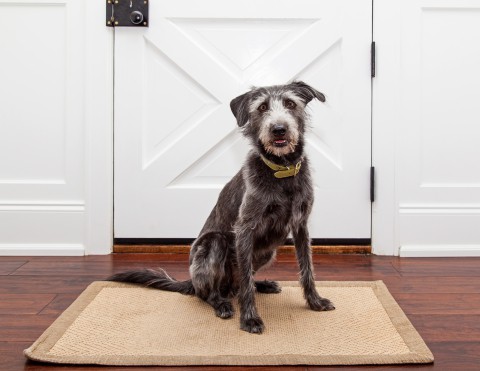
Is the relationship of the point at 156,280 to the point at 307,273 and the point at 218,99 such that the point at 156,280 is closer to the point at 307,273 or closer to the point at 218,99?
the point at 307,273

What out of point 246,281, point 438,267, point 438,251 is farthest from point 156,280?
point 438,251

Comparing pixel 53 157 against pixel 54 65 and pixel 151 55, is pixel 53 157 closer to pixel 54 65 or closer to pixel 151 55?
pixel 54 65

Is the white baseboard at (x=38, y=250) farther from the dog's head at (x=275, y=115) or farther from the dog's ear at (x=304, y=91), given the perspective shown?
the dog's ear at (x=304, y=91)

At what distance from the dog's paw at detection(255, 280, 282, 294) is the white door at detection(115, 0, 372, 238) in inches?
31.8

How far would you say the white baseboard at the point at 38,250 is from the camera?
311 cm

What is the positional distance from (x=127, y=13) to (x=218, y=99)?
2.28 ft

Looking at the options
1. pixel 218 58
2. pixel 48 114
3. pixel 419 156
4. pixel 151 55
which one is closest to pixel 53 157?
pixel 48 114

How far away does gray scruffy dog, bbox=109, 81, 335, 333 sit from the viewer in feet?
6.60

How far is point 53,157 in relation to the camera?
312cm

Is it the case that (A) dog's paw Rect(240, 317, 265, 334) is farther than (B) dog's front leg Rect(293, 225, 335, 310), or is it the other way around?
(B) dog's front leg Rect(293, 225, 335, 310)

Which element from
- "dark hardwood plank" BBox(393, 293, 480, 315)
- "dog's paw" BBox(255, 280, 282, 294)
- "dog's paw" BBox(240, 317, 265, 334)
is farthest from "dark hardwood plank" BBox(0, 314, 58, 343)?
"dark hardwood plank" BBox(393, 293, 480, 315)

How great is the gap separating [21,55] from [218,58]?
3.63 ft

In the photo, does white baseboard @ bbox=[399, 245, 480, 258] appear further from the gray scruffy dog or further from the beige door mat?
the gray scruffy dog

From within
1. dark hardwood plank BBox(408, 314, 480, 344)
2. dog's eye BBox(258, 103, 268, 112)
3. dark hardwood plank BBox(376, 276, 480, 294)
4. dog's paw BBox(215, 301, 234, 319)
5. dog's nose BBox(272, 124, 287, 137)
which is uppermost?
dog's eye BBox(258, 103, 268, 112)
